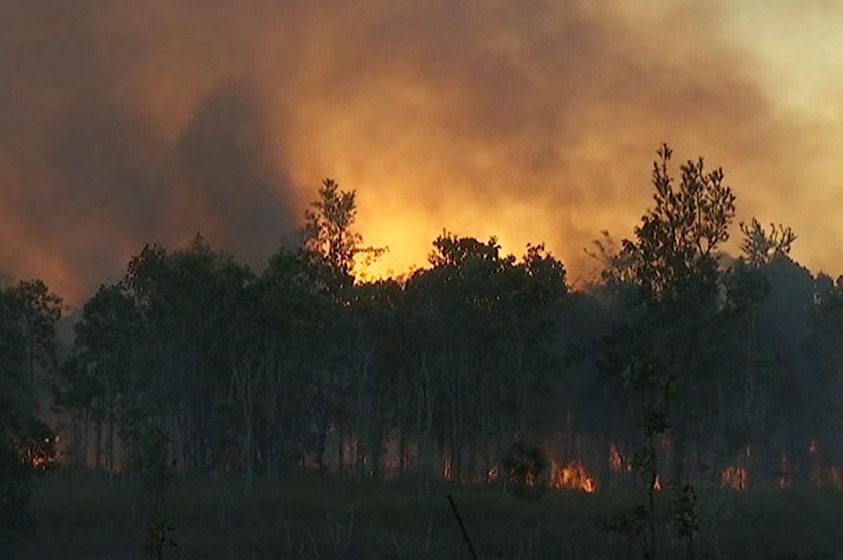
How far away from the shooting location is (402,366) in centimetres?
6831

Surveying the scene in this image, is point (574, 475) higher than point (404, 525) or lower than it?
higher

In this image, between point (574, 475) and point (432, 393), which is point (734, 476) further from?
point (432, 393)

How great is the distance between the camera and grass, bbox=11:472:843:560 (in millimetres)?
45281

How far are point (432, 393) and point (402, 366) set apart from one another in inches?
109

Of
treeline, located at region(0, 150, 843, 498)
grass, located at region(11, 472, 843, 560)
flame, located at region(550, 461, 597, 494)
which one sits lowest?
grass, located at region(11, 472, 843, 560)

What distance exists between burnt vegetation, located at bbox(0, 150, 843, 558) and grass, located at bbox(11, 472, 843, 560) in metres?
0.16

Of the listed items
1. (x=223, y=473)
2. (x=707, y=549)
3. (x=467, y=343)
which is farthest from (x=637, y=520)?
(x=467, y=343)

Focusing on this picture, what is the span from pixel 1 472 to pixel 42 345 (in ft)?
121

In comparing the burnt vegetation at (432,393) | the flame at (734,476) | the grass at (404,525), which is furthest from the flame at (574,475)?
the grass at (404,525)

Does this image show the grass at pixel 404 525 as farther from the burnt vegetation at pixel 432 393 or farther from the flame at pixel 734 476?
the flame at pixel 734 476

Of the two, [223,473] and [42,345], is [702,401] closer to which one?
[223,473]

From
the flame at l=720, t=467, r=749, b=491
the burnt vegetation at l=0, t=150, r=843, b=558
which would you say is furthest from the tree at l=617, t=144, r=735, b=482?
the flame at l=720, t=467, r=749, b=491

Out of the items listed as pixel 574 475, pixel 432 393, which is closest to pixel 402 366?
pixel 432 393

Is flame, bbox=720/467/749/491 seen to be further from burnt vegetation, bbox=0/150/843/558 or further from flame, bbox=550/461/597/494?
flame, bbox=550/461/597/494
